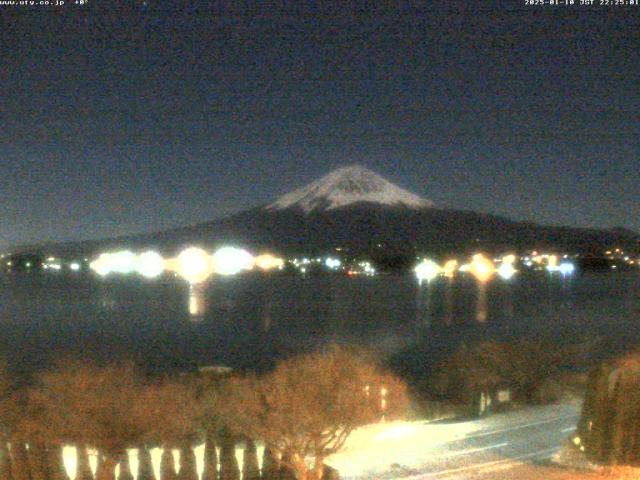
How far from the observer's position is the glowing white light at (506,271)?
201ft

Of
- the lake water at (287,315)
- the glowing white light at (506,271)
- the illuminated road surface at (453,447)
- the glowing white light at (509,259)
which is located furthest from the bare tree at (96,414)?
the glowing white light at (506,271)

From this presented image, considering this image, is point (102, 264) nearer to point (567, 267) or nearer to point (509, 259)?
point (509, 259)

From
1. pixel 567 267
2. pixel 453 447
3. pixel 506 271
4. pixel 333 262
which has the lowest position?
pixel 453 447

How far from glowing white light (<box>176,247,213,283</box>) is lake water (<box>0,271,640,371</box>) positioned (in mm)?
1099

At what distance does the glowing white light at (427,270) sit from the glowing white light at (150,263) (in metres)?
16.7

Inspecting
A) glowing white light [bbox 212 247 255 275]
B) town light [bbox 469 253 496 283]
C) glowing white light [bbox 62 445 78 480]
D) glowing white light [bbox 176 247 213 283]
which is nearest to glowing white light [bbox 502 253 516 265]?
town light [bbox 469 253 496 283]

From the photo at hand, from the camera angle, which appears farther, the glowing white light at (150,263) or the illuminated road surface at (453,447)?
the glowing white light at (150,263)

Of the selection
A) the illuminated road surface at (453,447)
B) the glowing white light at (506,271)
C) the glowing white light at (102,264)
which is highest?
the glowing white light at (102,264)

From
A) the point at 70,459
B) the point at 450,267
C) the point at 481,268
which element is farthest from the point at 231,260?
the point at 70,459

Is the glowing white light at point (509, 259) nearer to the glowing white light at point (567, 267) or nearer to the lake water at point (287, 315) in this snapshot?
the lake water at point (287, 315)

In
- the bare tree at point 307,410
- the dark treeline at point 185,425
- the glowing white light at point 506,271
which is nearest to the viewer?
the dark treeline at point 185,425

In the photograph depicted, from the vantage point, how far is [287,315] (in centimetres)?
3816

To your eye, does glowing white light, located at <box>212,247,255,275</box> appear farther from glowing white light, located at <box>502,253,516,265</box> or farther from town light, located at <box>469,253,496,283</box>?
glowing white light, located at <box>502,253,516,265</box>

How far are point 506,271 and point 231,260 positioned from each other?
17964mm
